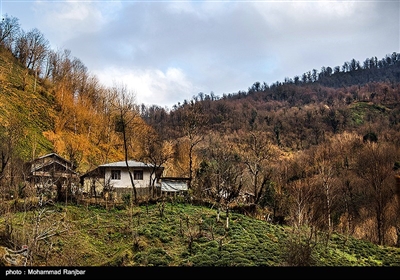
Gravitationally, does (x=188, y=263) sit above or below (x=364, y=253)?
above

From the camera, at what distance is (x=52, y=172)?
21.8 m

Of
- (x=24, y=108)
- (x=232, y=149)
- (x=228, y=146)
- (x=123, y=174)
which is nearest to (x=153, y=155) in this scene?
(x=123, y=174)

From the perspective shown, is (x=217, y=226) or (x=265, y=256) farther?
(x=217, y=226)

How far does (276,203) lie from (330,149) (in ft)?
110

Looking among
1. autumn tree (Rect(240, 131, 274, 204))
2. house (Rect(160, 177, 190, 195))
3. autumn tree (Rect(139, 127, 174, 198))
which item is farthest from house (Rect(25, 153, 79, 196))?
autumn tree (Rect(240, 131, 274, 204))

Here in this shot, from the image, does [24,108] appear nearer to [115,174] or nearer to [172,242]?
[115,174]

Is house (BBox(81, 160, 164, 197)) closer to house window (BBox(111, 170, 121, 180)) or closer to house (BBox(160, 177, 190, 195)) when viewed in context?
house window (BBox(111, 170, 121, 180))

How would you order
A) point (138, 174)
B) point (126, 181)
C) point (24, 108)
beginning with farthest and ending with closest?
point (24, 108) < point (138, 174) < point (126, 181)

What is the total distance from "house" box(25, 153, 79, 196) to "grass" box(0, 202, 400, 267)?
2.38 m

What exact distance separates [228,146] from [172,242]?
43475mm

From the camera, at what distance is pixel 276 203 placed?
22953 mm

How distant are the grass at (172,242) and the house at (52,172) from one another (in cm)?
238
